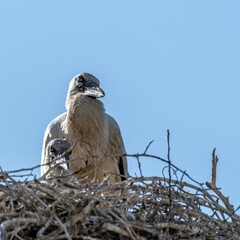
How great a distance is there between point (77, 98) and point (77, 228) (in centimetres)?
477

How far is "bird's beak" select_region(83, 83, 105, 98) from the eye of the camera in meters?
10.7

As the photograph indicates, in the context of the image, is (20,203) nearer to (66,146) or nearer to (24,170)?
(24,170)

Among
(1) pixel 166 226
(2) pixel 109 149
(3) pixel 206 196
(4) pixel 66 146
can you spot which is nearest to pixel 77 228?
(1) pixel 166 226

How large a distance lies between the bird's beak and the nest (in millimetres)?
3664

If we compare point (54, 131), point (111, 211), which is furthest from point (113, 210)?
point (54, 131)

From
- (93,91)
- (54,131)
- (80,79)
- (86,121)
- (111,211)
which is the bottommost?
(111,211)

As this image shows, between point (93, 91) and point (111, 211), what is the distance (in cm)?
455

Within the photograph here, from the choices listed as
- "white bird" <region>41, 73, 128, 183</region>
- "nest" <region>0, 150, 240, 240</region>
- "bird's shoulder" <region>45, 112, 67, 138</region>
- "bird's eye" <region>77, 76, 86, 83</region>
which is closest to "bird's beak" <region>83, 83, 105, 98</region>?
"white bird" <region>41, 73, 128, 183</region>

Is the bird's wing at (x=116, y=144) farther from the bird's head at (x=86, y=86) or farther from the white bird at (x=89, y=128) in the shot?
the bird's head at (x=86, y=86)

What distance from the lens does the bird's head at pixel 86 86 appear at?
10.8 m

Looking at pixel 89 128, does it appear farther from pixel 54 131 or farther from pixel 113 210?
pixel 113 210

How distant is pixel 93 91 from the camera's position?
1080cm

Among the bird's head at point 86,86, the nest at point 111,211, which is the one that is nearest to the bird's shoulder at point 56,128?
the bird's head at point 86,86

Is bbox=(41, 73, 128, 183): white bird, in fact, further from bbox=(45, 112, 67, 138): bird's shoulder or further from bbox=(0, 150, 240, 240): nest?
bbox=(0, 150, 240, 240): nest
